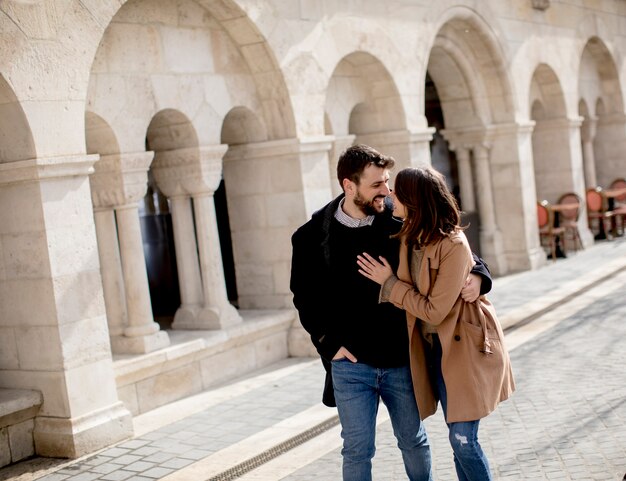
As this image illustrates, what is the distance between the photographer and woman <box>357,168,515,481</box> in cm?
368

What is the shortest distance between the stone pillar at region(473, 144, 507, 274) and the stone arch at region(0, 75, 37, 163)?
8111mm

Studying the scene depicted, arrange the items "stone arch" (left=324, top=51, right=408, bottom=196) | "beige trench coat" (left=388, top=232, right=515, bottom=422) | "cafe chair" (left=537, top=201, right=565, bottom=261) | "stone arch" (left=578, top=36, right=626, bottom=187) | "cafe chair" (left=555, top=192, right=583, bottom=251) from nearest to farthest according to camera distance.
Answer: "beige trench coat" (left=388, top=232, right=515, bottom=422), "stone arch" (left=324, top=51, right=408, bottom=196), "cafe chair" (left=537, top=201, right=565, bottom=261), "cafe chair" (left=555, top=192, right=583, bottom=251), "stone arch" (left=578, top=36, right=626, bottom=187)

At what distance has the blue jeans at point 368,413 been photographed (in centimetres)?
388

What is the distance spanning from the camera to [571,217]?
1448cm

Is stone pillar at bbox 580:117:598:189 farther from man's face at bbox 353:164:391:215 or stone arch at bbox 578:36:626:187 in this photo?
man's face at bbox 353:164:391:215

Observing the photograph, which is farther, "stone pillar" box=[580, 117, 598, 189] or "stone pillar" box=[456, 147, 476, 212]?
"stone pillar" box=[580, 117, 598, 189]

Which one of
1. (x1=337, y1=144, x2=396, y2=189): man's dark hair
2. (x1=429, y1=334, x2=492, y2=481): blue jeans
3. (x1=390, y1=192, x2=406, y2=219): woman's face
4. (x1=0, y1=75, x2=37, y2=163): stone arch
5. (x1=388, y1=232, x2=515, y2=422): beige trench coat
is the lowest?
(x1=429, y1=334, x2=492, y2=481): blue jeans

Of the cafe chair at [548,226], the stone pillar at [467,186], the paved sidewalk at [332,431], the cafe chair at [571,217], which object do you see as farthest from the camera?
the cafe chair at [571,217]

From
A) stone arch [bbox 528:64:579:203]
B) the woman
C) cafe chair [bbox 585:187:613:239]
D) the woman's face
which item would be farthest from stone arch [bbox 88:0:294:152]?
cafe chair [bbox 585:187:613:239]

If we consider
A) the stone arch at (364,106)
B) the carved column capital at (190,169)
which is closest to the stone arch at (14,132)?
the carved column capital at (190,169)

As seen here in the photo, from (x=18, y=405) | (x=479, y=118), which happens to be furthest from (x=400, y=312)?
(x=479, y=118)

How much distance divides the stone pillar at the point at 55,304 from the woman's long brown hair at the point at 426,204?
2.97 m

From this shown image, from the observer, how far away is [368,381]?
3898mm

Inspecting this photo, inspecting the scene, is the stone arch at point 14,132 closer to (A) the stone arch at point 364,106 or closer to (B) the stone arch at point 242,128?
(B) the stone arch at point 242,128
